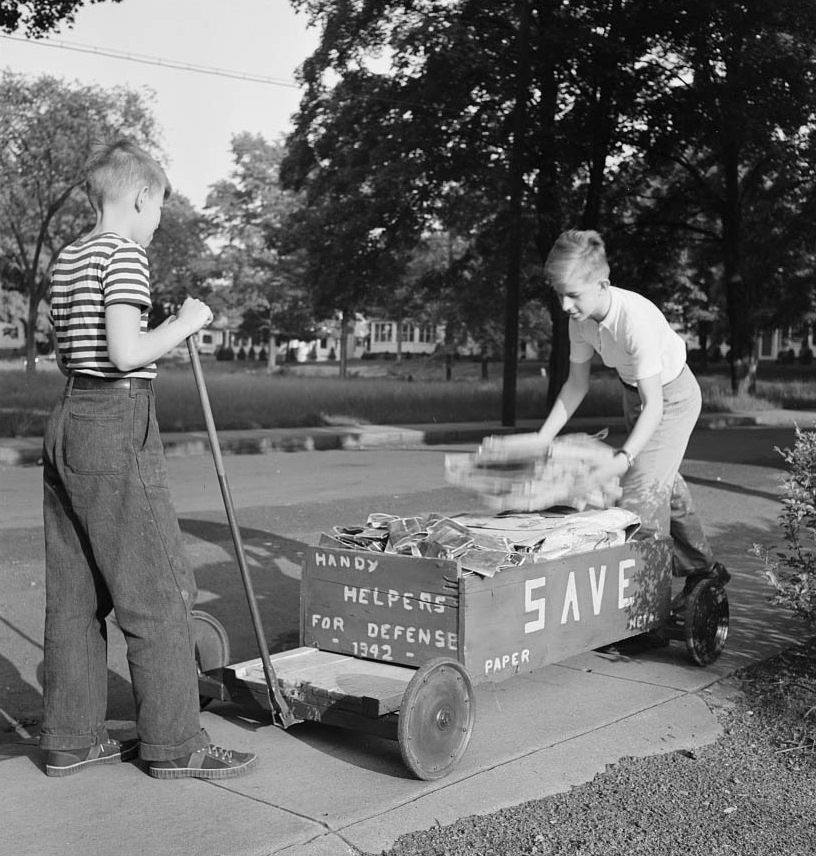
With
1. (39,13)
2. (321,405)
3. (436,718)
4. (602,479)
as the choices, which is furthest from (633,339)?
(321,405)

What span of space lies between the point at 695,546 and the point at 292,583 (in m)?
2.74

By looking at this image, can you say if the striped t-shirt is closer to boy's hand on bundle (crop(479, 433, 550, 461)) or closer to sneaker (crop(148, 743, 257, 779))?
sneaker (crop(148, 743, 257, 779))

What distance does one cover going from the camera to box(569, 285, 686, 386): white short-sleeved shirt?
16.1 feet

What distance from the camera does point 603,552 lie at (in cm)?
450

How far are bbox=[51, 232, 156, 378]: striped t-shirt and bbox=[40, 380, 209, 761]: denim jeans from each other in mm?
87

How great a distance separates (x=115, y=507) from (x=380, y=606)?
1.14 meters

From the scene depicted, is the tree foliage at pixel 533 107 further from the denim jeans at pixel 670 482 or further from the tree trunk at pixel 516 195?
the denim jeans at pixel 670 482

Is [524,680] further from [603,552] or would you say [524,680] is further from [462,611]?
[462,611]

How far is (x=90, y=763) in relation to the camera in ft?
12.1

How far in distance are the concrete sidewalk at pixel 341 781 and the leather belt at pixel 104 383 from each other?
1.28 meters

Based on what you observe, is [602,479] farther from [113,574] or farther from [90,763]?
[90,763]

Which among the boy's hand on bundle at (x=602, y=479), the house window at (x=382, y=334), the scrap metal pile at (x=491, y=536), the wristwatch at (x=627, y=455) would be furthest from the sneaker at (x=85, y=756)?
the house window at (x=382, y=334)

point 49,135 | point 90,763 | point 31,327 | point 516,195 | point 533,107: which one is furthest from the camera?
point 31,327

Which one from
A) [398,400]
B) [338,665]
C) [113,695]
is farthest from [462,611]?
[398,400]
